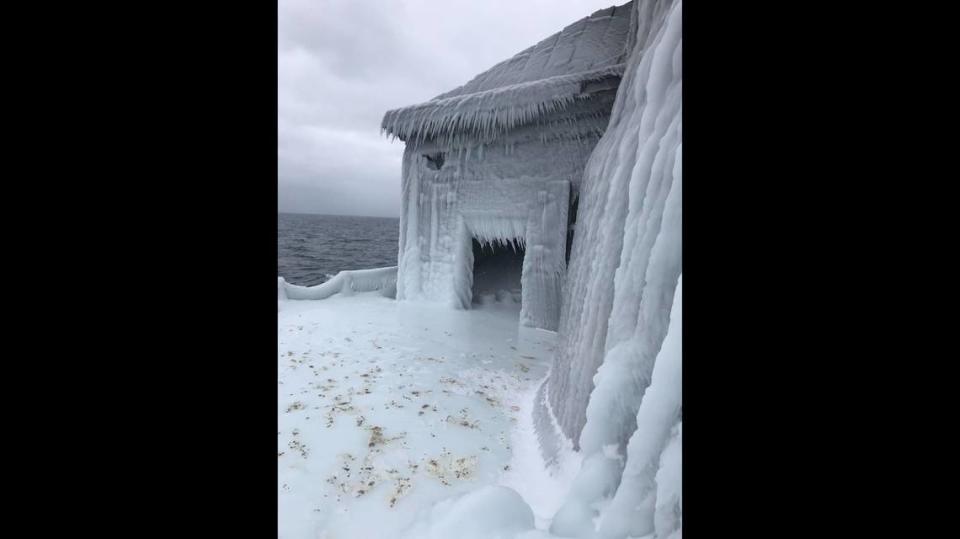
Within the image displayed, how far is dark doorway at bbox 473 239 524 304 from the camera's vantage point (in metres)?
7.57

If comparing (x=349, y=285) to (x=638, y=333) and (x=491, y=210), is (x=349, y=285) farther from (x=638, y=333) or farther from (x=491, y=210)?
(x=638, y=333)

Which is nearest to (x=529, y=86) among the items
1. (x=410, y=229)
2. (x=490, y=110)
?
(x=490, y=110)

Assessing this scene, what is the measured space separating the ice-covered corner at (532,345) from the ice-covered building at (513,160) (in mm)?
29

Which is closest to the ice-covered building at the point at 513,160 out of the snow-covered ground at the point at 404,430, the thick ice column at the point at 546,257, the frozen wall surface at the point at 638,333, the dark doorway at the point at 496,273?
the thick ice column at the point at 546,257

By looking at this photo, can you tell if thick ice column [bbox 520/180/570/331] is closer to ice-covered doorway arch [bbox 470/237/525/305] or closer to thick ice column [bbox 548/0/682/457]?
ice-covered doorway arch [bbox 470/237/525/305]

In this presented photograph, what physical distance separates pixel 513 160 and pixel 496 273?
313cm

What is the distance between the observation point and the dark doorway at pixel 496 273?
24.8 ft

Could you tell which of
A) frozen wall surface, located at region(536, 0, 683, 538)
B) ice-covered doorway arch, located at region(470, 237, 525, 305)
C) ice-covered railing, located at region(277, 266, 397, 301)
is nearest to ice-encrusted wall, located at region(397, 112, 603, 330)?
ice-covered doorway arch, located at region(470, 237, 525, 305)
